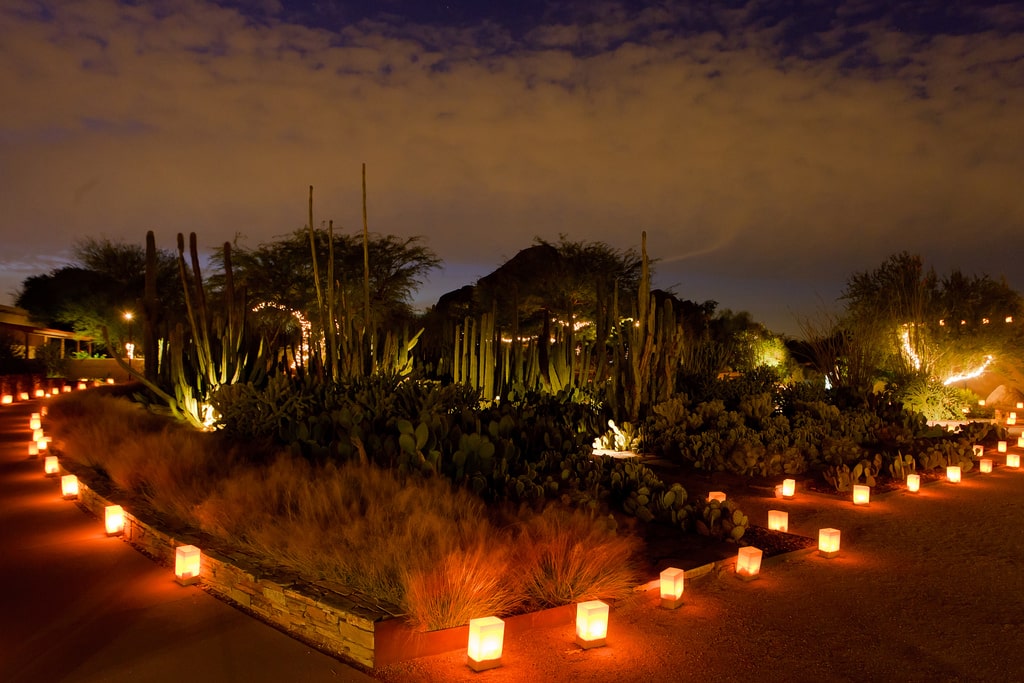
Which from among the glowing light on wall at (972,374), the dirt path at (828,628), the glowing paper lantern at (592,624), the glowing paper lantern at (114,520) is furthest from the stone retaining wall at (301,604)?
the glowing light on wall at (972,374)

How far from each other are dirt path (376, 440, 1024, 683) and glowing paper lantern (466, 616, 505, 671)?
0.13 feet

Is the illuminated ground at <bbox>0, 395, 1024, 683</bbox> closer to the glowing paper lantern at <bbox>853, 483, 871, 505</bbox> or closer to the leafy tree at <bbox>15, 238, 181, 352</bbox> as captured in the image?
the glowing paper lantern at <bbox>853, 483, 871, 505</bbox>

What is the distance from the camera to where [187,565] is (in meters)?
4.42

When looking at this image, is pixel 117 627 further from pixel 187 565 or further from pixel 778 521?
pixel 778 521

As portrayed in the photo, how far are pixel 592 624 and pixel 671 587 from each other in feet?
2.32

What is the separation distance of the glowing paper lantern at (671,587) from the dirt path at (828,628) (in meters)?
0.05

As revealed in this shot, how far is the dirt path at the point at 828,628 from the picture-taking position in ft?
11.1

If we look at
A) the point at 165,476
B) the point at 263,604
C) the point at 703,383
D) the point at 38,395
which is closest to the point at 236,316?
the point at 165,476

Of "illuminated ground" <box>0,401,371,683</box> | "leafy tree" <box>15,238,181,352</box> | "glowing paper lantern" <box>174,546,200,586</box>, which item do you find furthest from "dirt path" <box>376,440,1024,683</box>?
"leafy tree" <box>15,238,181,352</box>

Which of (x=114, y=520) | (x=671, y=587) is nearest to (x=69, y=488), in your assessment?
(x=114, y=520)

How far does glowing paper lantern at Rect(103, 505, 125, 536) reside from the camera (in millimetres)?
5504

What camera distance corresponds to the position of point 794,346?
3672cm

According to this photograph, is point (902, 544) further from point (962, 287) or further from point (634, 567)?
point (962, 287)

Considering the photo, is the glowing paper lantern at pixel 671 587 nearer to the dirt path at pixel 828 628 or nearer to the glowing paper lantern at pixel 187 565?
the dirt path at pixel 828 628
